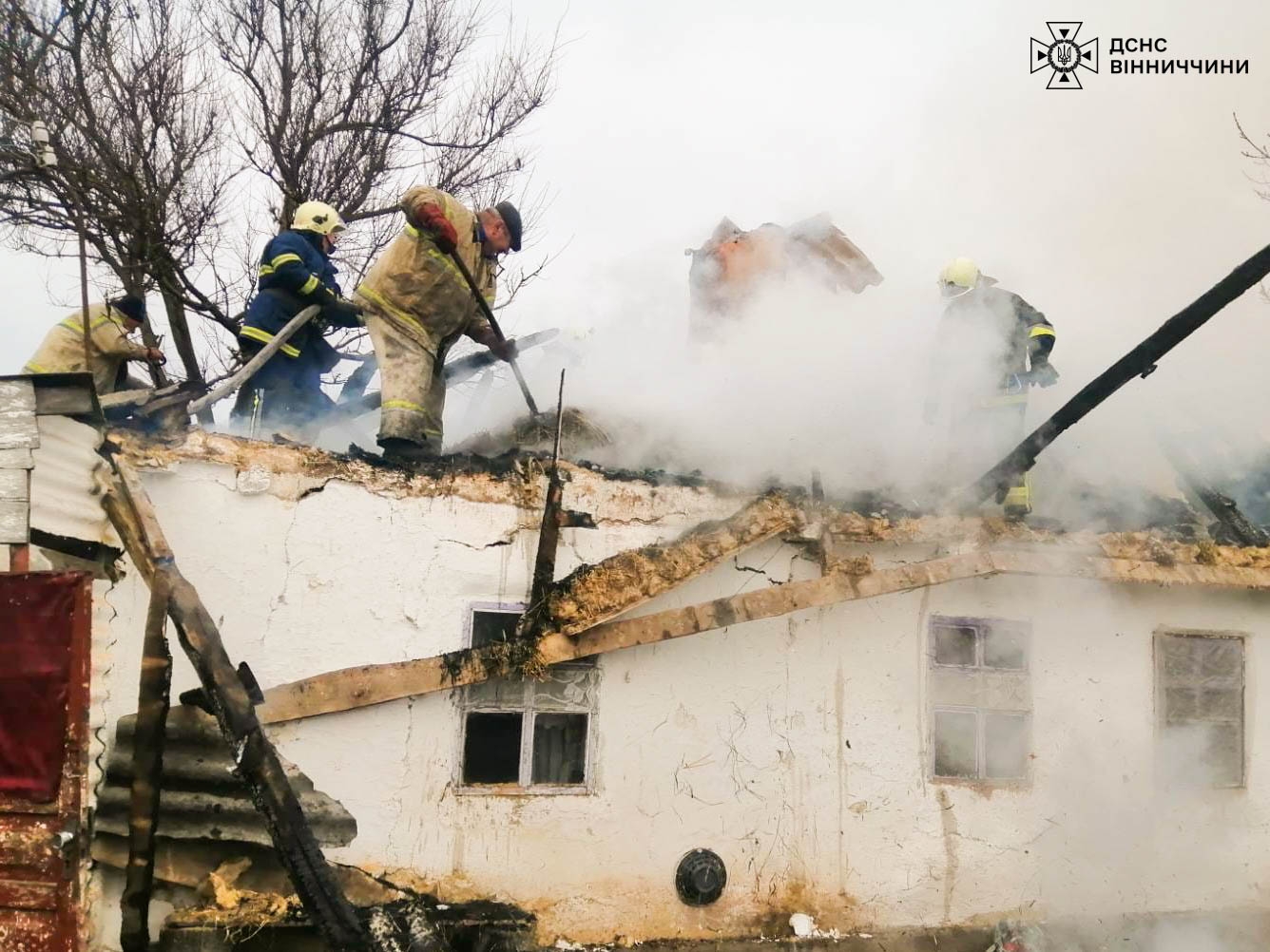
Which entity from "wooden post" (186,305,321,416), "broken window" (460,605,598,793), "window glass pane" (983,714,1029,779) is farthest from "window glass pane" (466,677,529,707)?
"window glass pane" (983,714,1029,779)

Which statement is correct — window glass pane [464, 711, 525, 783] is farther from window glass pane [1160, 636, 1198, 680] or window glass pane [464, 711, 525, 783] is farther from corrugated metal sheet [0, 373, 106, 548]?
window glass pane [1160, 636, 1198, 680]

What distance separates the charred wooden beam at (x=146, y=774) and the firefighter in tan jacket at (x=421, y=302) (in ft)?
5.96

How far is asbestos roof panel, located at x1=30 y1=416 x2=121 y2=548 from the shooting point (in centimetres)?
457

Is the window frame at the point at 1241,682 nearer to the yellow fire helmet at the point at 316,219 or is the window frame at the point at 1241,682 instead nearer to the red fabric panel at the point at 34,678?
the red fabric panel at the point at 34,678

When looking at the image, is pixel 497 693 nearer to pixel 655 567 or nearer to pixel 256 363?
pixel 655 567

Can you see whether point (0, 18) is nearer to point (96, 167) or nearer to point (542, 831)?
point (96, 167)

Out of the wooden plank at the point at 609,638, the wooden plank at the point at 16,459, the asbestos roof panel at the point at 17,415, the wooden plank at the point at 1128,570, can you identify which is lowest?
the wooden plank at the point at 609,638

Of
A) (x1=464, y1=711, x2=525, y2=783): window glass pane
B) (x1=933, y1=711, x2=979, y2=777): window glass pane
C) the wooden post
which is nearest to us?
(x1=464, y1=711, x2=525, y2=783): window glass pane

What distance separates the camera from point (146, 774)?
182 inches

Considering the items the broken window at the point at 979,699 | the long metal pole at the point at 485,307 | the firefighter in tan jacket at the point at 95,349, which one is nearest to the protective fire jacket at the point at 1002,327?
the broken window at the point at 979,699

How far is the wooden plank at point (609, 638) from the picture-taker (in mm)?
4891

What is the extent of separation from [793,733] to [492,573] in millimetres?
2023

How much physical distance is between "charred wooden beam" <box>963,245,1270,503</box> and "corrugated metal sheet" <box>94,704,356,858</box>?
175 inches

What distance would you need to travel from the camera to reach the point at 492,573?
5.43 meters
